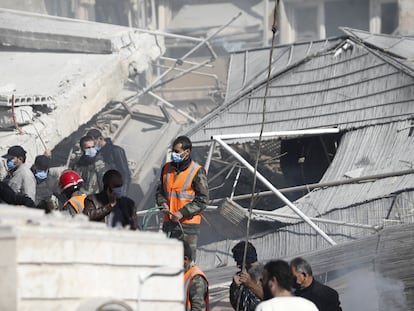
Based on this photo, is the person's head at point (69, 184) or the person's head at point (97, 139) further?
the person's head at point (97, 139)

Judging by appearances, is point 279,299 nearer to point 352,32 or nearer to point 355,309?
point 355,309

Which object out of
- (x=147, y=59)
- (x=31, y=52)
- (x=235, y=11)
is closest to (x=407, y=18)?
(x=235, y=11)

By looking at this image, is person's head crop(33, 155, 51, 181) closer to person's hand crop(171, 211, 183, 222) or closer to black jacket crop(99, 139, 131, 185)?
black jacket crop(99, 139, 131, 185)

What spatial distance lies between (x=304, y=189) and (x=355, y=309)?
4321 millimetres

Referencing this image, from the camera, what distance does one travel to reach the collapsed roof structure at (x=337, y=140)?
12.0 m

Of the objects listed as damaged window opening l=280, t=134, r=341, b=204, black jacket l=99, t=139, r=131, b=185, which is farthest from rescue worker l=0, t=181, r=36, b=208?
damaged window opening l=280, t=134, r=341, b=204

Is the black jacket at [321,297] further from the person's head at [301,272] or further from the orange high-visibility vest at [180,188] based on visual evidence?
the orange high-visibility vest at [180,188]

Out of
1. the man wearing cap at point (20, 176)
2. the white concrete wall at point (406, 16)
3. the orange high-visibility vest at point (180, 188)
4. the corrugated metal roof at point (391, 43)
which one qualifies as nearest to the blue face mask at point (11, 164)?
the man wearing cap at point (20, 176)

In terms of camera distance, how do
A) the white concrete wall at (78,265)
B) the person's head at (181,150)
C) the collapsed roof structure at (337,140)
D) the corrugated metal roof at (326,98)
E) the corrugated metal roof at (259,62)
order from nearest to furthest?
the white concrete wall at (78,265) < the person's head at (181,150) < the collapsed roof structure at (337,140) < the corrugated metal roof at (326,98) < the corrugated metal roof at (259,62)

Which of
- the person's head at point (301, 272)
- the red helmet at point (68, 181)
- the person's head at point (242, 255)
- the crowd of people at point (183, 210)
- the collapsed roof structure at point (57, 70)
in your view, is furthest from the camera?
the collapsed roof structure at point (57, 70)

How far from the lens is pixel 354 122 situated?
46.9 ft

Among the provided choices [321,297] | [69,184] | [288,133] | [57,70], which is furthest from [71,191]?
[57,70]

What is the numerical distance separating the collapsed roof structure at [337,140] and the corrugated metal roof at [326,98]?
0.05ft

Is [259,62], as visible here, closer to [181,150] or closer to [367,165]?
[367,165]
